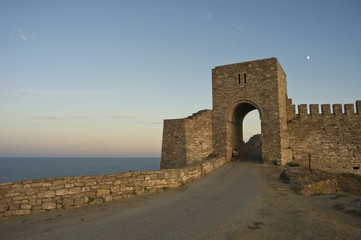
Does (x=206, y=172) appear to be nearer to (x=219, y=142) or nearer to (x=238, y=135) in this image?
(x=219, y=142)

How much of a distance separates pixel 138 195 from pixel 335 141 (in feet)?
52.3

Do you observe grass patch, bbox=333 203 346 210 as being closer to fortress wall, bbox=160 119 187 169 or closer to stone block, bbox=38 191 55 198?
stone block, bbox=38 191 55 198

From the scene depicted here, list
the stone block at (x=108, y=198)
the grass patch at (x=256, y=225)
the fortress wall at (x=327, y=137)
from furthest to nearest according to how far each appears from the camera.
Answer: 1. the fortress wall at (x=327, y=137)
2. the stone block at (x=108, y=198)
3. the grass patch at (x=256, y=225)

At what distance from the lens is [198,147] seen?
1758 cm

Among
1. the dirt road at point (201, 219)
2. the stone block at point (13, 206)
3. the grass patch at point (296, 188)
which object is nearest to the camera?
the dirt road at point (201, 219)

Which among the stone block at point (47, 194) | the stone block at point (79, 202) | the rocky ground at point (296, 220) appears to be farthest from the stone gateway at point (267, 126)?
the stone block at point (47, 194)

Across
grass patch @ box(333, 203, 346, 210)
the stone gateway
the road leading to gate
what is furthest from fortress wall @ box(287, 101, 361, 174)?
grass patch @ box(333, 203, 346, 210)

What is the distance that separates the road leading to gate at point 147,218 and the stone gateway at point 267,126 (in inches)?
292

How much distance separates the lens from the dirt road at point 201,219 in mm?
5352

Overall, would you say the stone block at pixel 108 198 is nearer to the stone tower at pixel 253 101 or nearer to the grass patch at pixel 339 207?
the grass patch at pixel 339 207

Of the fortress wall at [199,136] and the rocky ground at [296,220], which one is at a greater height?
the fortress wall at [199,136]

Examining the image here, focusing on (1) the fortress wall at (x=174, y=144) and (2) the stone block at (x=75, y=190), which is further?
(1) the fortress wall at (x=174, y=144)

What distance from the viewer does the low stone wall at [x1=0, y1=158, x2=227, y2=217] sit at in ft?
24.0

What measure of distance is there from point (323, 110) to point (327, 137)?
2.09m
